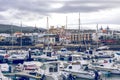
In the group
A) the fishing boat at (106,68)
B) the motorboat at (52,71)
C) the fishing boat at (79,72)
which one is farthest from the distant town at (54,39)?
the motorboat at (52,71)

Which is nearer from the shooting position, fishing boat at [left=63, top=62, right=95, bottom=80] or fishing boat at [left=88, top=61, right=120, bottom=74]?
fishing boat at [left=63, top=62, right=95, bottom=80]

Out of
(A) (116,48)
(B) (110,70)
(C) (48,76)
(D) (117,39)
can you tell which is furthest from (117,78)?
(D) (117,39)

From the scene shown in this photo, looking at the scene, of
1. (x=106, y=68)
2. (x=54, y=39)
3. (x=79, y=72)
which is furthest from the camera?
(x=54, y=39)

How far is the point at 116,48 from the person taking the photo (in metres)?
82.0

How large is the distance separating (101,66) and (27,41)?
163ft

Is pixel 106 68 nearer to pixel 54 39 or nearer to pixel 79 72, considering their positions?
pixel 79 72

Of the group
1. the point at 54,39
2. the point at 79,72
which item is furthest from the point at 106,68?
the point at 54,39

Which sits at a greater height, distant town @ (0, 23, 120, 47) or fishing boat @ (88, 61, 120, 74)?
distant town @ (0, 23, 120, 47)

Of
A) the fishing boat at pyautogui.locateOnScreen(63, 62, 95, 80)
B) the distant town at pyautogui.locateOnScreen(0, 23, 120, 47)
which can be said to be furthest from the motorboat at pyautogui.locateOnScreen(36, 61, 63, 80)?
the distant town at pyautogui.locateOnScreen(0, 23, 120, 47)

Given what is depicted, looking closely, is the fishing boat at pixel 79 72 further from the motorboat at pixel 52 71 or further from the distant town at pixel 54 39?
the distant town at pixel 54 39

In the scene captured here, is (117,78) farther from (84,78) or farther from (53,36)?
(53,36)

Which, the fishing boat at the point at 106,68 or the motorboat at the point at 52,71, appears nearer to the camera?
the motorboat at the point at 52,71

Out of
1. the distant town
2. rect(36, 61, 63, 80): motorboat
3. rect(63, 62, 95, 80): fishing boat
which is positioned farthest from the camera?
the distant town

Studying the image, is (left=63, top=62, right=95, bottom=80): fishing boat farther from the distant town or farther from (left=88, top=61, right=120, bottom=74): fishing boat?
the distant town
